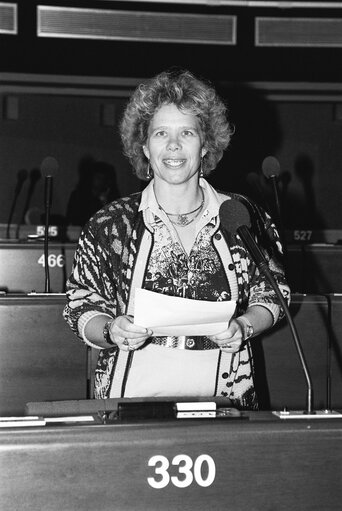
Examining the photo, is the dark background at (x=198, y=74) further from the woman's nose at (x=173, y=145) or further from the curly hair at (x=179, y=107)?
the woman's nose at (x=173, y=145)

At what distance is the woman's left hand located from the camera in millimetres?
2059

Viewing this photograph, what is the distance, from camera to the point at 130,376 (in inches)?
88.7

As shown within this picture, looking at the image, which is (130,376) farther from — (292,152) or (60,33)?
(292,152)

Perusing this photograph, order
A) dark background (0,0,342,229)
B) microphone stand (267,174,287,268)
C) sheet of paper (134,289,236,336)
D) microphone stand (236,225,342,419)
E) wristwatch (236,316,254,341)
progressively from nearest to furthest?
1. microphone stand (236,225,342,419)
2. sheet of paper (134,289,236,336)
3. wristwatch (236,316,254,341)
4. microphone stand (267,174,287,268)
5. dark background (0,0,342,229)

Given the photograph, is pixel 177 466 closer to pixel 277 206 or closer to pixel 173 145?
pixel 173 145

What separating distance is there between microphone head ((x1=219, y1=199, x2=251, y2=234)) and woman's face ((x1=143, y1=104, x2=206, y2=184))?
255mm

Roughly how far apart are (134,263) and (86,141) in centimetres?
587

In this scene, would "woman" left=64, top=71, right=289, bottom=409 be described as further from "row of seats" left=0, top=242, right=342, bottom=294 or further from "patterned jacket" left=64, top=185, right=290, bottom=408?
"row of seats" left=0, top=242, right=342, bottom=294

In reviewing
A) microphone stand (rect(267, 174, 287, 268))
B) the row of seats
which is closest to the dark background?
the row of seats

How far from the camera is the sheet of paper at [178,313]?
1879 millimetres

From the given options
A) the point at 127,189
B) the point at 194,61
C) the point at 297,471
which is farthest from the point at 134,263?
the point at 127,189

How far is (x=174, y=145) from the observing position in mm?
2346

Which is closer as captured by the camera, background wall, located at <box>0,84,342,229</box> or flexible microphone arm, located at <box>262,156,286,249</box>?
flexible microphone arm, located at <box>262,156,286,249</box>

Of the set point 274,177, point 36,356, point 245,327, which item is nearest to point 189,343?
point 245,327
